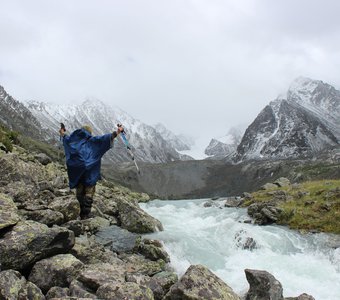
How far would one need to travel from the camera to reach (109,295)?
8.40 m

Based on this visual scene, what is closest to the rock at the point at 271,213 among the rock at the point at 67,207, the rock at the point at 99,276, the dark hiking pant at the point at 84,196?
the dark hiking pant at the point at 84,196

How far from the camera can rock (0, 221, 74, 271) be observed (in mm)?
9000

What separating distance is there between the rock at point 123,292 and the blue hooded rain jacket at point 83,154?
6.73 m

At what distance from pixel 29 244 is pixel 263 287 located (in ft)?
22.3

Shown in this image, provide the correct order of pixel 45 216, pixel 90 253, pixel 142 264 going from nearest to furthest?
pixel 90 253, pixel 45 216, pixel 142 264

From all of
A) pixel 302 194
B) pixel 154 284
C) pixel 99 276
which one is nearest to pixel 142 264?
pixel 154 284

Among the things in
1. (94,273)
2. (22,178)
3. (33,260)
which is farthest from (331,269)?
(22,178)

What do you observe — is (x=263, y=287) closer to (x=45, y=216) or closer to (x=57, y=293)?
(x=57, y=293)

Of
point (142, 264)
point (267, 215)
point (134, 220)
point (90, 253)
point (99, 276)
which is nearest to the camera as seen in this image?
point (99, 276)

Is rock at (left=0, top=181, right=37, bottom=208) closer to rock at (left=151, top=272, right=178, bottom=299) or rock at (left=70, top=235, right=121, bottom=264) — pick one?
rock at (left=70, top=235, right=121, bottom=264)

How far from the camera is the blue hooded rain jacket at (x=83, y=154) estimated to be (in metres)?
14.6

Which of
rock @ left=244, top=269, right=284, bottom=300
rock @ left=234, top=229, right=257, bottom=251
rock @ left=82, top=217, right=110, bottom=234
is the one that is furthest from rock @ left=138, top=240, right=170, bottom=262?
rock @ left=234, top=229, right=257, bottom=251

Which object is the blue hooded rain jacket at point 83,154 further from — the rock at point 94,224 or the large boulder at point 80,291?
the large boulder at point 80,291

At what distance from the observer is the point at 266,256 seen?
64.5 feet
